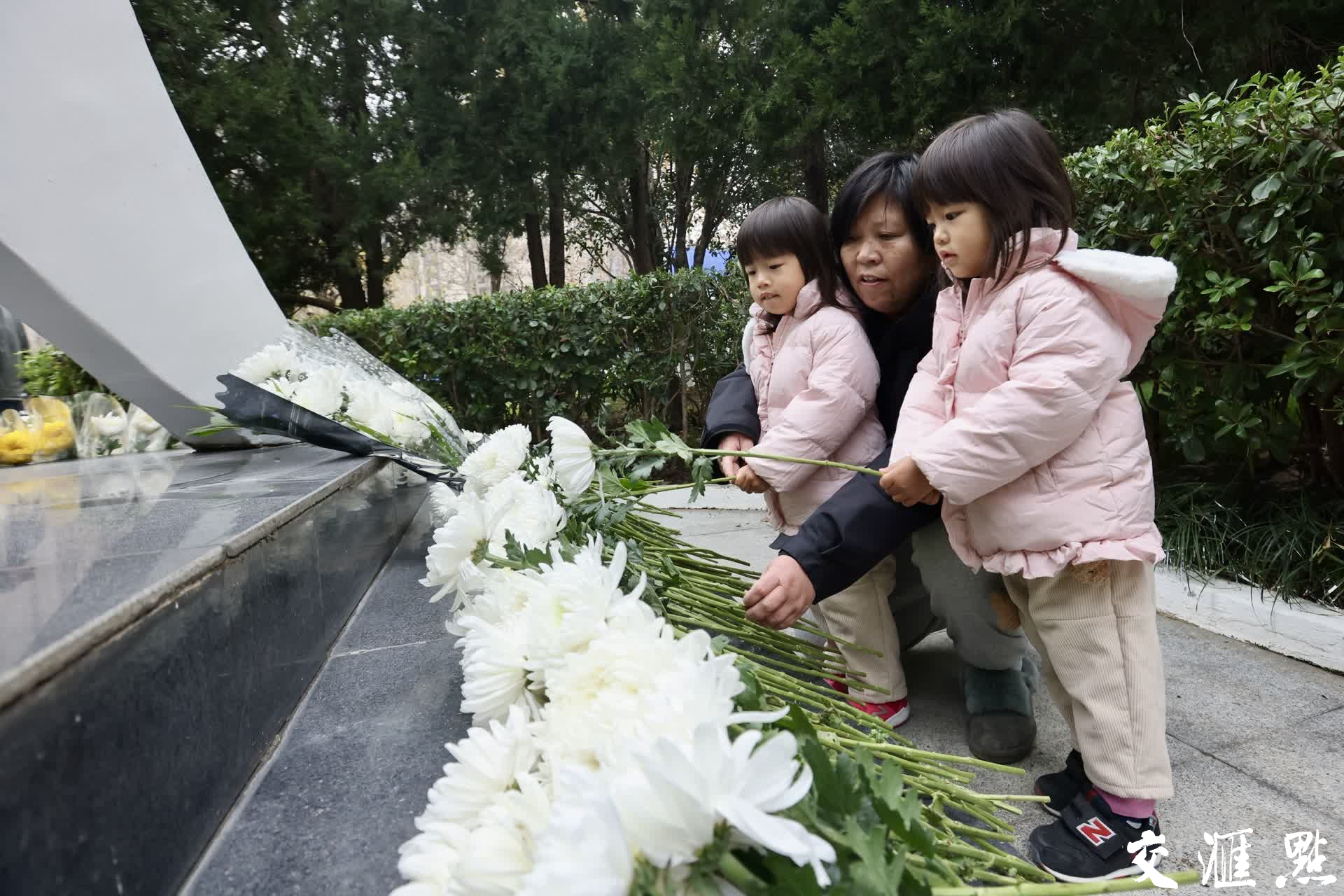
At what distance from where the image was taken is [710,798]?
51 cm

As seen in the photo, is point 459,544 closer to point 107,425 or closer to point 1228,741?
point 1228,741

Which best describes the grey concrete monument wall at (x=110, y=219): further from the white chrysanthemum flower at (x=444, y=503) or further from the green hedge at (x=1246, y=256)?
the green hedge at (x=1246, y=256)

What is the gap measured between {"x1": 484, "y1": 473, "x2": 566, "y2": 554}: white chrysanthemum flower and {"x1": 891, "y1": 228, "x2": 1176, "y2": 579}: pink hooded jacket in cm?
75

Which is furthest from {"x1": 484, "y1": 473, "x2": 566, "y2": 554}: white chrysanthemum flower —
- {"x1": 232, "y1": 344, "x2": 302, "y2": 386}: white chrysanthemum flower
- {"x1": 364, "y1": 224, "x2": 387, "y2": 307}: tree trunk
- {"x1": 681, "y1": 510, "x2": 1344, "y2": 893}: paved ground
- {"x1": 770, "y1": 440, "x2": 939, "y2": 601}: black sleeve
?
{"x1": 364, "y1": 224, "x2": 387, "y2": 307}: tree trunk

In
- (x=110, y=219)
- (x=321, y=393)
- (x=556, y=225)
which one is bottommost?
(x=321, y=393)

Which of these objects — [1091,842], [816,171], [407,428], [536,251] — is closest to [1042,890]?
[1091,842]

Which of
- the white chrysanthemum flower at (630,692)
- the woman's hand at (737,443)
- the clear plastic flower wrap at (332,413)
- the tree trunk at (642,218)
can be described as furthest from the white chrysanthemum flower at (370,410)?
the tree trunk at (642,218)

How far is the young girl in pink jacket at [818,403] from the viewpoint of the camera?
6.57ft

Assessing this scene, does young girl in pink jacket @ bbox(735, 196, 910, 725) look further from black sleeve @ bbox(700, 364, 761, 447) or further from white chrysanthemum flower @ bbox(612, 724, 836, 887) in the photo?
white chrysanthemum flower @ bbox(612, 724, 836, 887)

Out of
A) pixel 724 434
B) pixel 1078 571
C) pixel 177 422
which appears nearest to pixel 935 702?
pixel 1078 571

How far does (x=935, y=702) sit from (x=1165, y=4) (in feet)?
18.8

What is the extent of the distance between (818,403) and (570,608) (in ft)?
4.18

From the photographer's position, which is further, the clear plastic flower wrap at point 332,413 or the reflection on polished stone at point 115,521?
the clear plastic flower wrap at point 332,413

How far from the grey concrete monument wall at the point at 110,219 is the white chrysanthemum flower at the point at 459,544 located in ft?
6.64
